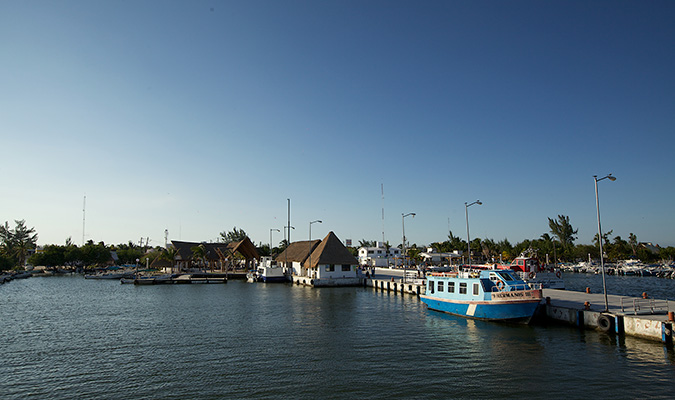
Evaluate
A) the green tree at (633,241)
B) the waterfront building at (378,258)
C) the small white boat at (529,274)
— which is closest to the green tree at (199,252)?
the waterfront building at (378,258)

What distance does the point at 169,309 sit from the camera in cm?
4272

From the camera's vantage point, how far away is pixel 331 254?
70.6m

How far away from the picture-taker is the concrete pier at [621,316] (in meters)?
24.4

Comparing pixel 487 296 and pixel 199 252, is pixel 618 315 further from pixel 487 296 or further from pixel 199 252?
pixel 199 252

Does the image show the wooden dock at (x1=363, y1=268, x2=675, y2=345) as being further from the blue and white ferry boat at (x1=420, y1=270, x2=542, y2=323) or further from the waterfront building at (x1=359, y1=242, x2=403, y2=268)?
the waterfront building at (x1=359, y1=242, x2=403, y2=268)

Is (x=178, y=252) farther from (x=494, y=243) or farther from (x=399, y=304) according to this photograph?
(x=494, y=243)

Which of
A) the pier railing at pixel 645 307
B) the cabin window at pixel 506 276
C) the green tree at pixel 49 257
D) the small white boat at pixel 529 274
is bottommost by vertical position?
the pier railing at pixel 645 307

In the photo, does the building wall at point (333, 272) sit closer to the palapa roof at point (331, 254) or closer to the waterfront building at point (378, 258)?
the palapa roof at point (331, 254)

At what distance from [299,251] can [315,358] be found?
60871 millimetres

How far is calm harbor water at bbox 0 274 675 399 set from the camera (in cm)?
1761

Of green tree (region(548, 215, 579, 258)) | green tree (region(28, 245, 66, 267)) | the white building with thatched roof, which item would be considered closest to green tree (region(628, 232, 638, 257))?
green tree (region(548, 215, 579, 258))

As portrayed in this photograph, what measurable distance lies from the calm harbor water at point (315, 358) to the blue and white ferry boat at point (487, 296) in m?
1.14

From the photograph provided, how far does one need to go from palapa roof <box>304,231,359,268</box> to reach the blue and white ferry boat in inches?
1288

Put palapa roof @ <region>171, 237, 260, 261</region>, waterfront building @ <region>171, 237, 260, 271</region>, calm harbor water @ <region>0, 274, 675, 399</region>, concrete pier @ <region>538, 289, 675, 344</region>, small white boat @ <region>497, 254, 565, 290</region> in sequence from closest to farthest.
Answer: calm harbor water @ <region>0, 274, 675, 399</region>
concrete pier @ <region>538, 289, 675, 344</region>
small white boat @ <region>497, 254, 565, 290</region>
waterfront building @ <region>171, 237, 260, 271</region>
palapa roof @ <region>171, 237, 260, 261</region>
